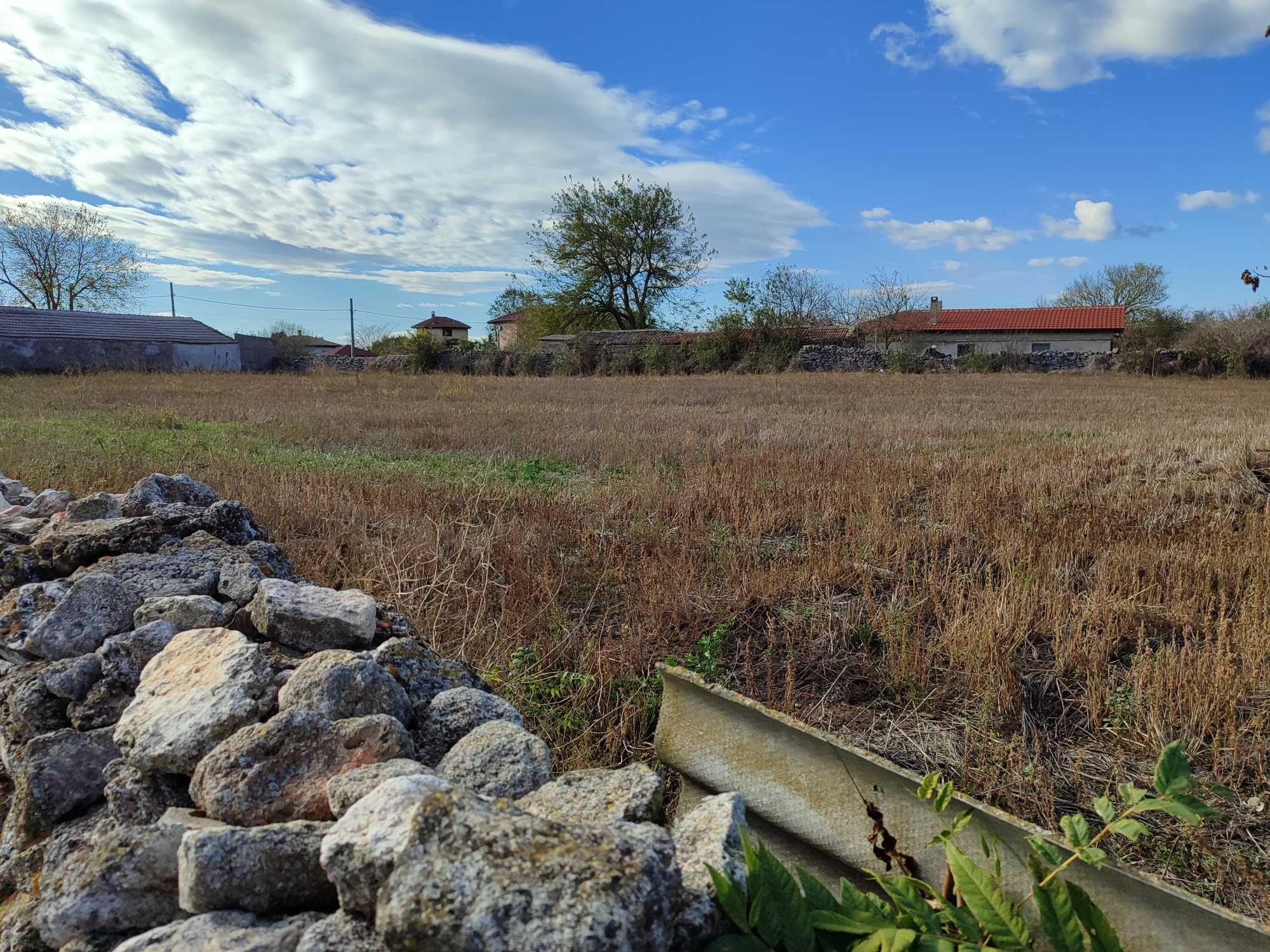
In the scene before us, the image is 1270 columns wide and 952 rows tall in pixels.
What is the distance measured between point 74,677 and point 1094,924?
3.15 meters

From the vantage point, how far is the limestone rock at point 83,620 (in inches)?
112

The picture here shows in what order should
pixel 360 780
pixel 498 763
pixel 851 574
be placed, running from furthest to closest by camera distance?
pixel 851 574 → pixel 498 763 → pixel 360 780

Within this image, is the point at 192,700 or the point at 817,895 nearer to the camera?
the point at 817,895

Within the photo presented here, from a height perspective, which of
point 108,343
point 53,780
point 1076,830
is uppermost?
point 108,343

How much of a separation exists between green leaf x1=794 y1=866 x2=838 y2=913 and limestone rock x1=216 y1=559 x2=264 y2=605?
2.48m

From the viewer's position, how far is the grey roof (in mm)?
39188

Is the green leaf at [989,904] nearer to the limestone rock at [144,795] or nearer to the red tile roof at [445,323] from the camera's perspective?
the limestone rock at [144,795]

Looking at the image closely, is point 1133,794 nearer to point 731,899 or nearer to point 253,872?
point 731,899

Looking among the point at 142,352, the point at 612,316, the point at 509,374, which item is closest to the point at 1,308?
the point at 142,352

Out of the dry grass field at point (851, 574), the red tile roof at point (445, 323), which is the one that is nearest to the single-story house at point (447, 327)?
the red tile roof at point (445, 323)

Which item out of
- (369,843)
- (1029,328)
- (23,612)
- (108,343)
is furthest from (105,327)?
(1029,328)

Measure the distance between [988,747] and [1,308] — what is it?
55629mm

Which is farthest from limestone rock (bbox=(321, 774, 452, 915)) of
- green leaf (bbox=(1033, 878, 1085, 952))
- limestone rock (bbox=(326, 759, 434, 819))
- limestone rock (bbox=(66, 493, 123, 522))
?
limestone rock (bbox=(66, 493, 123, 522))

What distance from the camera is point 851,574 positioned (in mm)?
4523
